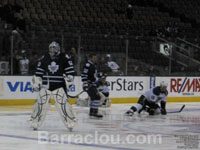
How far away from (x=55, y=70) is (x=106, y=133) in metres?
1.68

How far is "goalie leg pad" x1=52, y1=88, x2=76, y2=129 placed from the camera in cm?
1191

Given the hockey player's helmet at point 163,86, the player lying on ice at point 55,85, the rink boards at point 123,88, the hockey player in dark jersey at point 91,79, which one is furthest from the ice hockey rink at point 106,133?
the rink boards at point 123,88

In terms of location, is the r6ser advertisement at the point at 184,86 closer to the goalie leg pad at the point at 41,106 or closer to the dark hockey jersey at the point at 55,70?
the dark hockey jersey at the point at 55,70

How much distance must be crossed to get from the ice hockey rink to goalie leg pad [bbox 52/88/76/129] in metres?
0.18

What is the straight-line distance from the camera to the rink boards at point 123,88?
1956 centimetres

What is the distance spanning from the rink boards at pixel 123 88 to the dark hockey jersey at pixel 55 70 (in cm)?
751

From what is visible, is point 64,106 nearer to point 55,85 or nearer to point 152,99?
point 55,85

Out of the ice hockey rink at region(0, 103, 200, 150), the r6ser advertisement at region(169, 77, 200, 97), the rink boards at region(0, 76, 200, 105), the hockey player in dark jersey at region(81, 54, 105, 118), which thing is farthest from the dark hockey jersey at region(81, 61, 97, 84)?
the r6ser advertisement at region(169, 77, 200, 97)

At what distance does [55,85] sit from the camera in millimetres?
12023

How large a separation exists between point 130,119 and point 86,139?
5.15 m

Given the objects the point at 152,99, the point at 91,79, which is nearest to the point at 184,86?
the point at 152,99

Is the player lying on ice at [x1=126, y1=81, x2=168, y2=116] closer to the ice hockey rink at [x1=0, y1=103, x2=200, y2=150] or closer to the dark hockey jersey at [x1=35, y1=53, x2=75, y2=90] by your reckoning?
the ice hockey rink at [x1=0, y1=103, x2=200, y2=150]

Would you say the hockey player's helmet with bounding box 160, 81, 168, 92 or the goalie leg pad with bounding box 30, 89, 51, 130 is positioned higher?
the hockey player's helmet with bounding box 160, 81, 168, 92

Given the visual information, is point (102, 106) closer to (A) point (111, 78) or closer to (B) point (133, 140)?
(A) point (111, 78)
